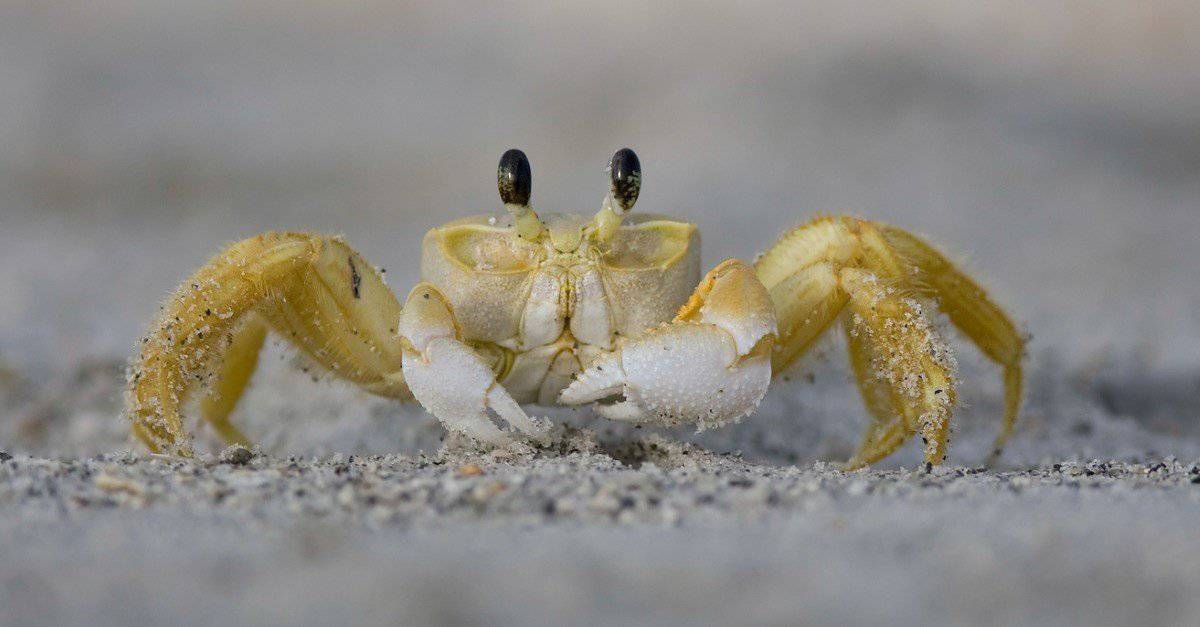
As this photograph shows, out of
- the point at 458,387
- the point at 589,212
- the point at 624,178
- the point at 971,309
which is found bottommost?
the point at 458,387

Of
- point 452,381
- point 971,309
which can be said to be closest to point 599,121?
point 971,309

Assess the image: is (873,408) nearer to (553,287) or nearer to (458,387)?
(553,287)

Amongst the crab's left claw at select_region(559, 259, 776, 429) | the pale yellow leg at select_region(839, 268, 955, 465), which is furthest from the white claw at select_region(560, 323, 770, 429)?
the pale yellow leg at select_region(839, 268, 955, 465)

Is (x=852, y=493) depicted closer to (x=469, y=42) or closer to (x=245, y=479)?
(x=245, y=479)

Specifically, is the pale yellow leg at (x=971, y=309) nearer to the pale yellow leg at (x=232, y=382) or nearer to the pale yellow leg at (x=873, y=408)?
the pale yellow leg at (x=873, y=408)

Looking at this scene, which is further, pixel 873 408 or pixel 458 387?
pixel 873 408

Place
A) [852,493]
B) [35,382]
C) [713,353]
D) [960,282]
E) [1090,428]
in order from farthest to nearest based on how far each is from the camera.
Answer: [35,382] < [1090,428] < [960,282] < [713,353] < [852,493]

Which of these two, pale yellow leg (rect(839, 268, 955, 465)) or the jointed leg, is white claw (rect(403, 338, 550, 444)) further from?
pale yellow leg (rect(839, 268, 955, 465))

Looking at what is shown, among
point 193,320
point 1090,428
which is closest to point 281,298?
point 193,320
